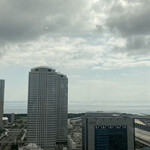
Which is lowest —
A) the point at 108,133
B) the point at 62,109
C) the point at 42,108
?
the point at 108,133

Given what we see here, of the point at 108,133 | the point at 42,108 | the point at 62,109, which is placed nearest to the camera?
the point at 108,133

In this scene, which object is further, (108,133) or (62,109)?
(62,109)

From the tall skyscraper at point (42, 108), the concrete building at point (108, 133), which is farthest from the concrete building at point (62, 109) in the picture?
the concrete building at point (108, 133)

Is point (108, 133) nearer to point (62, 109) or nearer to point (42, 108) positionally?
point (42, 108)

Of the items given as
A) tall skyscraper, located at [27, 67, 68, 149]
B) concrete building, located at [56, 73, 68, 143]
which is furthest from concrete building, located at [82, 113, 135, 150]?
concrete building, located at [56, 73, 68, 143]

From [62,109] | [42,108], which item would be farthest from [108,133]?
[62,109]

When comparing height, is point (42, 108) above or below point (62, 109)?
above

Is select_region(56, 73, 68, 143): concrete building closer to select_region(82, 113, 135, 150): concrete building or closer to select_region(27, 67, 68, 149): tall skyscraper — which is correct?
select_region(27, 67, 68, 149): tall skyscraper

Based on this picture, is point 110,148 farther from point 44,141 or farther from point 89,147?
point 44,141

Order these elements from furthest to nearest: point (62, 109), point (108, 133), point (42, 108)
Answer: point (62, 109), point (42, 108), point (108, 133)
